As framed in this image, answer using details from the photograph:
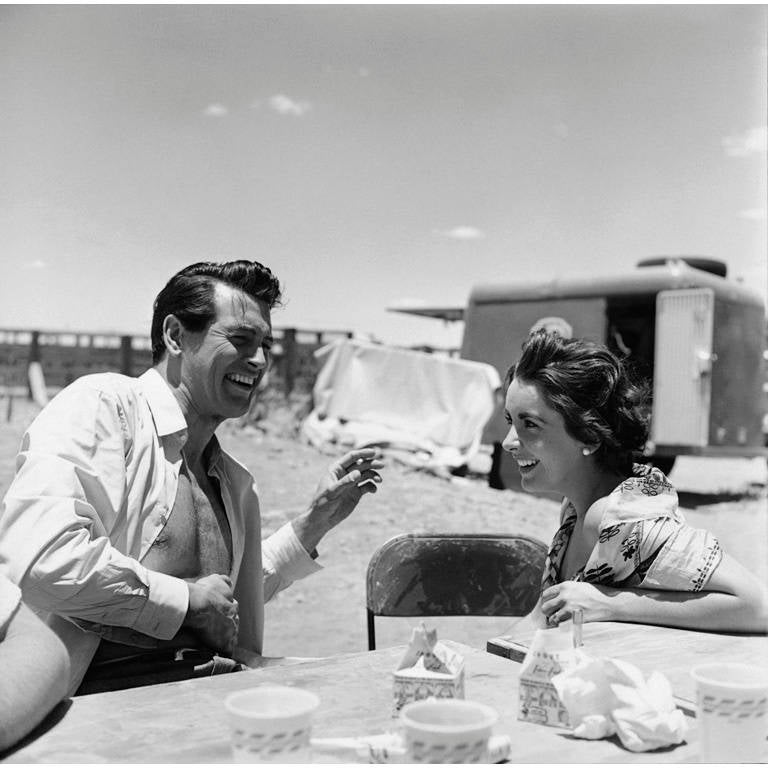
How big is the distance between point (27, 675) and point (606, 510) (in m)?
1.38

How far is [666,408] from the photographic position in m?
9.13

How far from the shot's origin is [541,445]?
232 centimetres

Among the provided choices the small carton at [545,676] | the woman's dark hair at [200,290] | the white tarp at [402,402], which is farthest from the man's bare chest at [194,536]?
the white tarp at [402,402]

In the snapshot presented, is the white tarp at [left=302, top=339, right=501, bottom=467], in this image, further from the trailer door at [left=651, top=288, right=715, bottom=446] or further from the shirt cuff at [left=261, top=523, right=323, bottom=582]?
the shirt cuff at [left=261, top=523, right=323, bottom=582]

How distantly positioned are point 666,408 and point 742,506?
154cm

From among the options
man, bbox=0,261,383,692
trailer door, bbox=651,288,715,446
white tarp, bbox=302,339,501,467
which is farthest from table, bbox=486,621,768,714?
white tarp, bbox=302,339,501,467

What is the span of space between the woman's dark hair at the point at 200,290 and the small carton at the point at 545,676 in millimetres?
1414

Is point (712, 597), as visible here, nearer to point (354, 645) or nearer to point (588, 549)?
point (588, 549)

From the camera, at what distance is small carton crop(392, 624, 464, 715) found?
1.38 meters

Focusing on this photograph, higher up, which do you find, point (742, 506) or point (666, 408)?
point (666, 408)

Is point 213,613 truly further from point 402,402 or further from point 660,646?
point 402,402

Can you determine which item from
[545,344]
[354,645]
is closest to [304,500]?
[354,645]

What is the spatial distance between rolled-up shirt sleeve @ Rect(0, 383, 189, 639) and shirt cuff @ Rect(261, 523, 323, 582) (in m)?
0.66

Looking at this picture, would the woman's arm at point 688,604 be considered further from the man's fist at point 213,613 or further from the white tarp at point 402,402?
the white tarp at point 402,402
